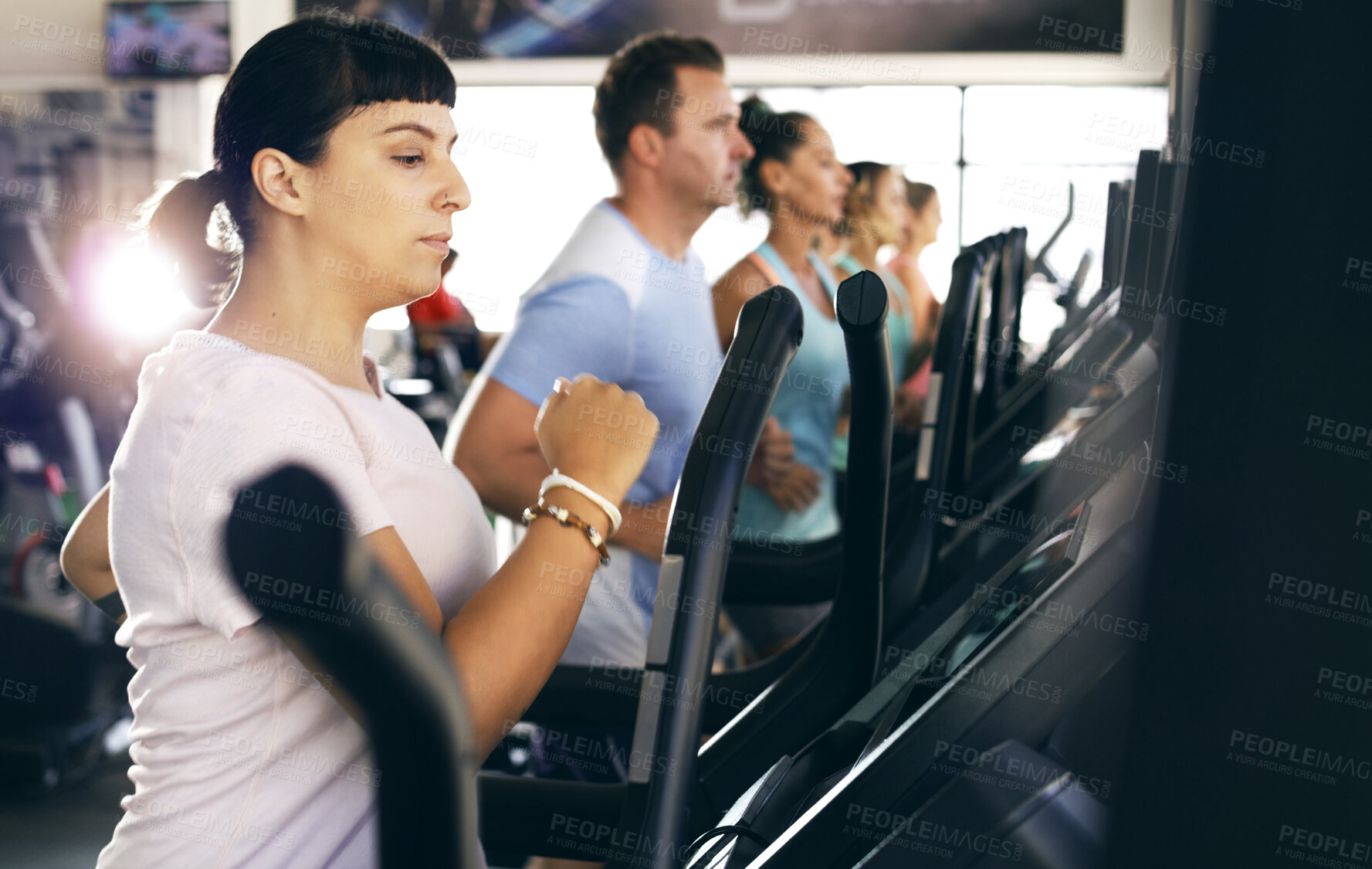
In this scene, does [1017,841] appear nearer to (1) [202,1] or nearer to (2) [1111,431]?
(2) [1111,431]

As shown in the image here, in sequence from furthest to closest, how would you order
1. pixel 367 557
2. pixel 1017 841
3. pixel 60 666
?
pixel 60 666, pixel 1017 841, pixel 367 557

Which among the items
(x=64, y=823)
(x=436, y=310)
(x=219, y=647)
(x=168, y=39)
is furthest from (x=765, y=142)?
(x=168, y=39)

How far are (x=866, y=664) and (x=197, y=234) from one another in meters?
0.79

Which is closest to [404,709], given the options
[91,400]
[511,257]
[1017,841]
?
[1017,841]

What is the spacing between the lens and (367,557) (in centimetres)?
48

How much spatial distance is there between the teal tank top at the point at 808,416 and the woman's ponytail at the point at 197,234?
120 cm

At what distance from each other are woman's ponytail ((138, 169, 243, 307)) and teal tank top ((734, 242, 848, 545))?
1202 millimetres

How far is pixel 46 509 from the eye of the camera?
4270mm

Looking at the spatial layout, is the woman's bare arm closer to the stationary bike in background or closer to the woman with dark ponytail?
the woman with dark ponytail

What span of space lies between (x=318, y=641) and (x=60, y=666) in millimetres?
2998

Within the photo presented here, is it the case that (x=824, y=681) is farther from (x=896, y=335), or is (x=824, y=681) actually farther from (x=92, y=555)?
(x=896, y=335)

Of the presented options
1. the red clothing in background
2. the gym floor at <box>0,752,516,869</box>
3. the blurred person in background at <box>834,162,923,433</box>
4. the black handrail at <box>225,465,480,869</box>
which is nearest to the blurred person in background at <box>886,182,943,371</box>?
the blurred person in background at <box>834,162,923,433</box>

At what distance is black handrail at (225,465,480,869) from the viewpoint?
46 cm

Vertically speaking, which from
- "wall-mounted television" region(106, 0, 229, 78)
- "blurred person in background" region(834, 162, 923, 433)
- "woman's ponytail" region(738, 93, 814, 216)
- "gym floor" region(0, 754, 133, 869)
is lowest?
"gym floor" region(0, 754, 133, 869)
